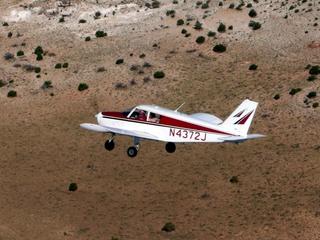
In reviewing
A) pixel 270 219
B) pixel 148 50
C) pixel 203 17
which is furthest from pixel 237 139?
pixel 203 17

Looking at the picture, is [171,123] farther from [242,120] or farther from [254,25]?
[254,25]

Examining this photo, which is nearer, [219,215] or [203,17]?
[219,215]

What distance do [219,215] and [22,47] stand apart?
47335 mm

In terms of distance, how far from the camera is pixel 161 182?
217 ft

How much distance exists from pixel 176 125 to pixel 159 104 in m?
26.3

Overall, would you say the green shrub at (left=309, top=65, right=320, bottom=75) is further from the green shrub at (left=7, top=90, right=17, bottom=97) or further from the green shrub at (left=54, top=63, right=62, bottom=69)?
the green shrub at (left=7, top=90, right=17, bottom=97)

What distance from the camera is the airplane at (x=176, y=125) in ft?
176

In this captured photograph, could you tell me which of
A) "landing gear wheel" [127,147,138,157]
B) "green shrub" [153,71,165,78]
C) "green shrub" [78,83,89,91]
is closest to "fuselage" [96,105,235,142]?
"landing gear wheel" [127,147,138,157]

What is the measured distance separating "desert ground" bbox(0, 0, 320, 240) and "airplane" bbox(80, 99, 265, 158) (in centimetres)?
913

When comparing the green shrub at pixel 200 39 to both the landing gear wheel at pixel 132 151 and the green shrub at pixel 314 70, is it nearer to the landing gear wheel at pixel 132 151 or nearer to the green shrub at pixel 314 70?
the green shrub at pixel 314 70

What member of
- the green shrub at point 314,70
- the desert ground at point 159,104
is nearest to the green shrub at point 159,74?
the desert ground at point 159,104

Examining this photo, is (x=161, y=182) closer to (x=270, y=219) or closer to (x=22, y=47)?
(x=270, y=219)

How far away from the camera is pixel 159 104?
3179 inches

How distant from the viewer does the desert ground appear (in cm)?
6100
